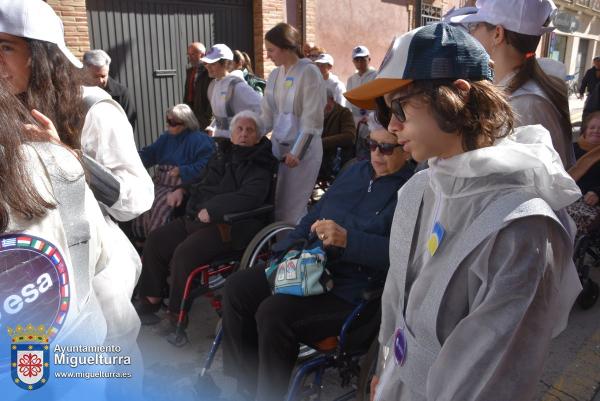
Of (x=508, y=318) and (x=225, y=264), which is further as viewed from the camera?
(x=225, y=264)

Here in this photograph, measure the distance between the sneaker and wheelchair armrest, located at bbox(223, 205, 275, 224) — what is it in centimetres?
81

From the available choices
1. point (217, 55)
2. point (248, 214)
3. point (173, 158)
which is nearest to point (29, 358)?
point (248, 214)

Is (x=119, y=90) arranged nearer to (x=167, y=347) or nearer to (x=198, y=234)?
(x=198, y=234)

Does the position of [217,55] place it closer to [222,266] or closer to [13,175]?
[222,266]

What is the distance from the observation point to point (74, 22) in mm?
5906

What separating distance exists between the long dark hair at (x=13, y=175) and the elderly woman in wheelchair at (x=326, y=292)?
1436mm

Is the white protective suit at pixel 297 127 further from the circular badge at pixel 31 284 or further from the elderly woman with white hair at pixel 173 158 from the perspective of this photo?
the circular badge at pixel 31 284

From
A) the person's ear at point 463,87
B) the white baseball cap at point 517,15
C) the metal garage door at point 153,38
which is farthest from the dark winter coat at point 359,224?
the metal garage door at point 153,38

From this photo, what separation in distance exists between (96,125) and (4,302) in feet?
3.16

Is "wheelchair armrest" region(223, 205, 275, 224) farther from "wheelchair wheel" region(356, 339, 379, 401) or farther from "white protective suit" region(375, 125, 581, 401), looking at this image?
"white protective suit" region(375, 125, 581, 401)

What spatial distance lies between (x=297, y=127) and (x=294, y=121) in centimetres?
5

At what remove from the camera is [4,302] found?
955mm

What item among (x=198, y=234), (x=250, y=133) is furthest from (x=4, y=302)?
(x=250, y=133)

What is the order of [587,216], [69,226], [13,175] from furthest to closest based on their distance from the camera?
[587,216], [69,226], [13,175]
